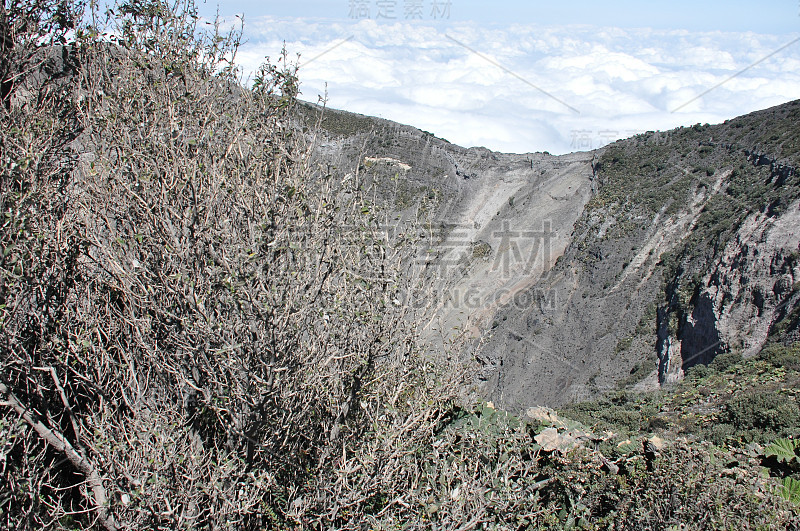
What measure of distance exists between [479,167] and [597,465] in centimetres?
5381

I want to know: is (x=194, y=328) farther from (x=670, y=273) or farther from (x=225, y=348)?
(x=670, y=273)

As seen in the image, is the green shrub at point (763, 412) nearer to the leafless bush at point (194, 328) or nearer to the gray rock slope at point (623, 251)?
the gray rock slope at point (623, 251)

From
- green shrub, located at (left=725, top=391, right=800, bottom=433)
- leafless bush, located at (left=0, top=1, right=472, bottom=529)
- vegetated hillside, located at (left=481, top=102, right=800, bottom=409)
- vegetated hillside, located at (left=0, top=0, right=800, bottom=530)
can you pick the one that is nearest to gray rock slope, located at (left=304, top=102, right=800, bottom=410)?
vegetated hillside, located at (left=481, top=102, right=800, bottom=409)

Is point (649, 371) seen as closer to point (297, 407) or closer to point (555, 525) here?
point (555, 525)

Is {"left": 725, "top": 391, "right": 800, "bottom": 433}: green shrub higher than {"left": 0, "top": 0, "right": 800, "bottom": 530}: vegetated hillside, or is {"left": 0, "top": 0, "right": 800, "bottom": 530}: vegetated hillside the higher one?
{"left": 0, "top": 0, "right": 800, "bottom": 530}: vegetated hillside

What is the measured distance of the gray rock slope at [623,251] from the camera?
25016 mm

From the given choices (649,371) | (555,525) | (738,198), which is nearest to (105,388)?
(555,525)

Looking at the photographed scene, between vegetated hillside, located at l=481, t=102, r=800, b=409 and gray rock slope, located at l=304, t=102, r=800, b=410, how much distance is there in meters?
0.09

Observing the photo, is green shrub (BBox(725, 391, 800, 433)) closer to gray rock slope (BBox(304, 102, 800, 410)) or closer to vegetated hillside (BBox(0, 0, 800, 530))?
vegetated hillside (BBox(0, 0, 800, 530))

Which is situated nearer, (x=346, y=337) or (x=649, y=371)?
(x=346, y=337)

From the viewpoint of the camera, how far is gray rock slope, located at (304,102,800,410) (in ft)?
82.1

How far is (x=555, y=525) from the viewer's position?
5.95m

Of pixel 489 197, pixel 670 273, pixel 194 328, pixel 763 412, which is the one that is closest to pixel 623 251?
pixel 670 273

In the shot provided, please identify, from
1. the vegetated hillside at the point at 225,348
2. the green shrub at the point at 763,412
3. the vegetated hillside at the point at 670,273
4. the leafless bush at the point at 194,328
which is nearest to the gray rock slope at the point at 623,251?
the vegetated hillside at the point at 670,273
